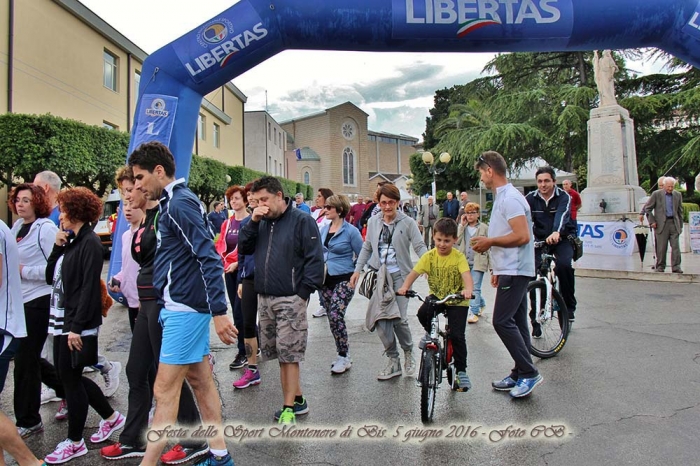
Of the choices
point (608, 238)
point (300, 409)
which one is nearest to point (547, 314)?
point (300, 409)

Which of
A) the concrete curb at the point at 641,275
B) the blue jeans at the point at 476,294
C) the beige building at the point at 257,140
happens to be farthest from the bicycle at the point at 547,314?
the beige building at the point at 257,140

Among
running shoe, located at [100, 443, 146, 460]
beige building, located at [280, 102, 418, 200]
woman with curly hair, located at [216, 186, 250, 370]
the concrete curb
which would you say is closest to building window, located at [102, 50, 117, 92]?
woman with curly hair, located at [216, 186, 250, 370]

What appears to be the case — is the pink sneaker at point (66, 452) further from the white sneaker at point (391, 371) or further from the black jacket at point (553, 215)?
the black jacket at point (553, 215)

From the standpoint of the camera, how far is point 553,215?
5848mm

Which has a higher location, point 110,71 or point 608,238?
point 110,71

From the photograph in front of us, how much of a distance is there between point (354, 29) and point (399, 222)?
2.67 meters

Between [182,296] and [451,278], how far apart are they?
2.32m

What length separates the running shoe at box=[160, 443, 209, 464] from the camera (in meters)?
3.22

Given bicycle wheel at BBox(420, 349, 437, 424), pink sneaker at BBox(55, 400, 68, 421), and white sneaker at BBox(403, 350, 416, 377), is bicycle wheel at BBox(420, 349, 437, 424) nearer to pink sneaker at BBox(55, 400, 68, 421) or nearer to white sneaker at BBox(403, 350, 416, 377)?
white sneaker at BBox(403, 350, 416, 377)

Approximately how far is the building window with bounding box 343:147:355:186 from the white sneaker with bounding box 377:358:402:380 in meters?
73.8

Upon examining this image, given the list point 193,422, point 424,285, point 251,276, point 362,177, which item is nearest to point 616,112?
point 424,285

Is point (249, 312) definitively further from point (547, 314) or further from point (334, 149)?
point (334, 149)

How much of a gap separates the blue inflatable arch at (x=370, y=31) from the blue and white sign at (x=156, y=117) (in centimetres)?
1

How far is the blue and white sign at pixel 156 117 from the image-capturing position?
6102 mm
